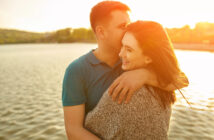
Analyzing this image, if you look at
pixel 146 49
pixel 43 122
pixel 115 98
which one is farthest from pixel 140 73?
pixel 43 122

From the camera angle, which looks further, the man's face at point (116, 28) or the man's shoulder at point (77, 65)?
the man's face at point (116, 28)

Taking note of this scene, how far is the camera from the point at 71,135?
2162mm

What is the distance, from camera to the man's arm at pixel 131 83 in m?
1.73

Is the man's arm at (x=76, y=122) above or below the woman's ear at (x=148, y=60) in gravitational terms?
below

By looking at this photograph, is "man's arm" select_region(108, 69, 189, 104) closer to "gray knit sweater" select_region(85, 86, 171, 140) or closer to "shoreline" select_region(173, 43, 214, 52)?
"gray knit sweater" select_region(85, 86, 171, 140)

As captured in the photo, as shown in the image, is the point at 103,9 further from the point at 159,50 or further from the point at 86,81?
the point at 159,50

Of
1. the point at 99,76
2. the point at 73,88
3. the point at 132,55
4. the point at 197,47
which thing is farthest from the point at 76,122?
the point at 197,47

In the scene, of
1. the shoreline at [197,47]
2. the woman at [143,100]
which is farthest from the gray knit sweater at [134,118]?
the shoreline at [197,47]

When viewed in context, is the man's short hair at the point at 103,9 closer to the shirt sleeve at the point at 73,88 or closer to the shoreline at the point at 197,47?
the shirt sleeve at the point at 73,88

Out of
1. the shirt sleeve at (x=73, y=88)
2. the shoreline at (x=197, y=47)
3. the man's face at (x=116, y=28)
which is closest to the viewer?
Result: the shirt sleeve at (x=73, y=88)

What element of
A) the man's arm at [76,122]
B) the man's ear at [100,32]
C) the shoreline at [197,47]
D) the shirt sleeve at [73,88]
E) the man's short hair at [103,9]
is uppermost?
the man's short hair at [103,9]

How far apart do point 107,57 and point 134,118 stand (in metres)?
1.24

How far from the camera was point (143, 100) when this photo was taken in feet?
5.66

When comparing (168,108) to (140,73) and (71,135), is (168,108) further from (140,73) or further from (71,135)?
(71,135)
